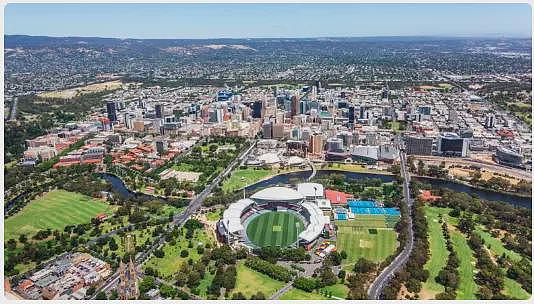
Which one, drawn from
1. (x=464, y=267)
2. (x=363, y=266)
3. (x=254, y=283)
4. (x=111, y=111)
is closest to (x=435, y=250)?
(x=464, y=267)

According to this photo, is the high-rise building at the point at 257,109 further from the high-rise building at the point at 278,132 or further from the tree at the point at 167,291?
the tree at the point at 167,291

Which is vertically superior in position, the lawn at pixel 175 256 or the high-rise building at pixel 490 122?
the high-rise building at pixel 490 122

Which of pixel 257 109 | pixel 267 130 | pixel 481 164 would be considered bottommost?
pixel 481 164

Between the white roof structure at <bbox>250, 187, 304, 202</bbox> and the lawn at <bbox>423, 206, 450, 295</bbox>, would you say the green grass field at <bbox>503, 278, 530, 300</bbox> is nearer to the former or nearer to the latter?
the lawn at <bbox>423, 206, 450, 295</bbox>

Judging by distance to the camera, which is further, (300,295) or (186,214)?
(186,214)

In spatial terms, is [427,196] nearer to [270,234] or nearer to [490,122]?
[270,234]

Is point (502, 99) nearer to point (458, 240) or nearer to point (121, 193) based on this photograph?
point (458, 240)

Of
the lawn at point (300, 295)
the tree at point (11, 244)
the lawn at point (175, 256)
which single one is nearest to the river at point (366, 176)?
the lawn at point (175, 256)
